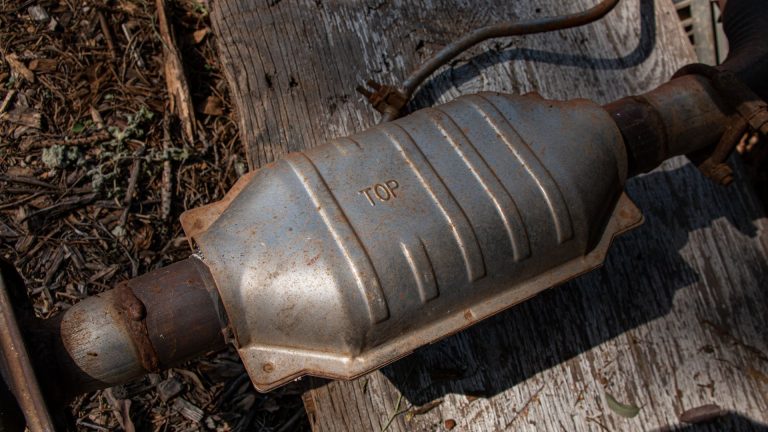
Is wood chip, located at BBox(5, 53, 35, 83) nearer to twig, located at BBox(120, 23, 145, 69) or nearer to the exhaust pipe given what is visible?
twig, located at BBox(120, 23, 145, 69)

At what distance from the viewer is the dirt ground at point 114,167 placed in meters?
1.92

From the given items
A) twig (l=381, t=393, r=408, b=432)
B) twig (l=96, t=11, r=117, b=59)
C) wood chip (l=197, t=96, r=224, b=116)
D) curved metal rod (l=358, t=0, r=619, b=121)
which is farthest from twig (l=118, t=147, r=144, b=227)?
A: twig (l=381, t=393, r=408, b=432)

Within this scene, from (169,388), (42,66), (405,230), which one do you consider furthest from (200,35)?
(405,230)

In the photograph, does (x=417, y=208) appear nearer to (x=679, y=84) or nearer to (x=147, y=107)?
(x=679, y=84)

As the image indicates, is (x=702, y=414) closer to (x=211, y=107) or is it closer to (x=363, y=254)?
(x=363, y=254)

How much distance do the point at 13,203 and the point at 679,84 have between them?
1.98 m

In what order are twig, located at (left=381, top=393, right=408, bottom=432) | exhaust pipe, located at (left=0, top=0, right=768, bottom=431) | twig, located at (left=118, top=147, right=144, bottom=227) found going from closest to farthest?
1. exhaust pipe, located at (left=0, top=0, right=768, bottom=431)
2. twig, located at (left=381, top=393, right=408, bottom=432)
3. twig, located at (left=118, top=147, right=144, bottom=227)

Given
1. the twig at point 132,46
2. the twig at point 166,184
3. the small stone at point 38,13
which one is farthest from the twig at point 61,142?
the small stone at point 38,13

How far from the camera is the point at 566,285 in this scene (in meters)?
1.88

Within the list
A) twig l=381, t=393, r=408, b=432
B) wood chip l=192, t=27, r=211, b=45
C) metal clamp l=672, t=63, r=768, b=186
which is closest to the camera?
metal clamp l=672, t=63, r=768, b=186

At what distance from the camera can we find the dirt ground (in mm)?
1922

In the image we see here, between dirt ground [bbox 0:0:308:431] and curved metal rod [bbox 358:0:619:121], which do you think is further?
dirt ground [bbox 0:0:308:431]

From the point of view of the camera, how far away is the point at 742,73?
1.72m

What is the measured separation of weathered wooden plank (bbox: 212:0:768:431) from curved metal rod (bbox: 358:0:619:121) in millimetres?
127
